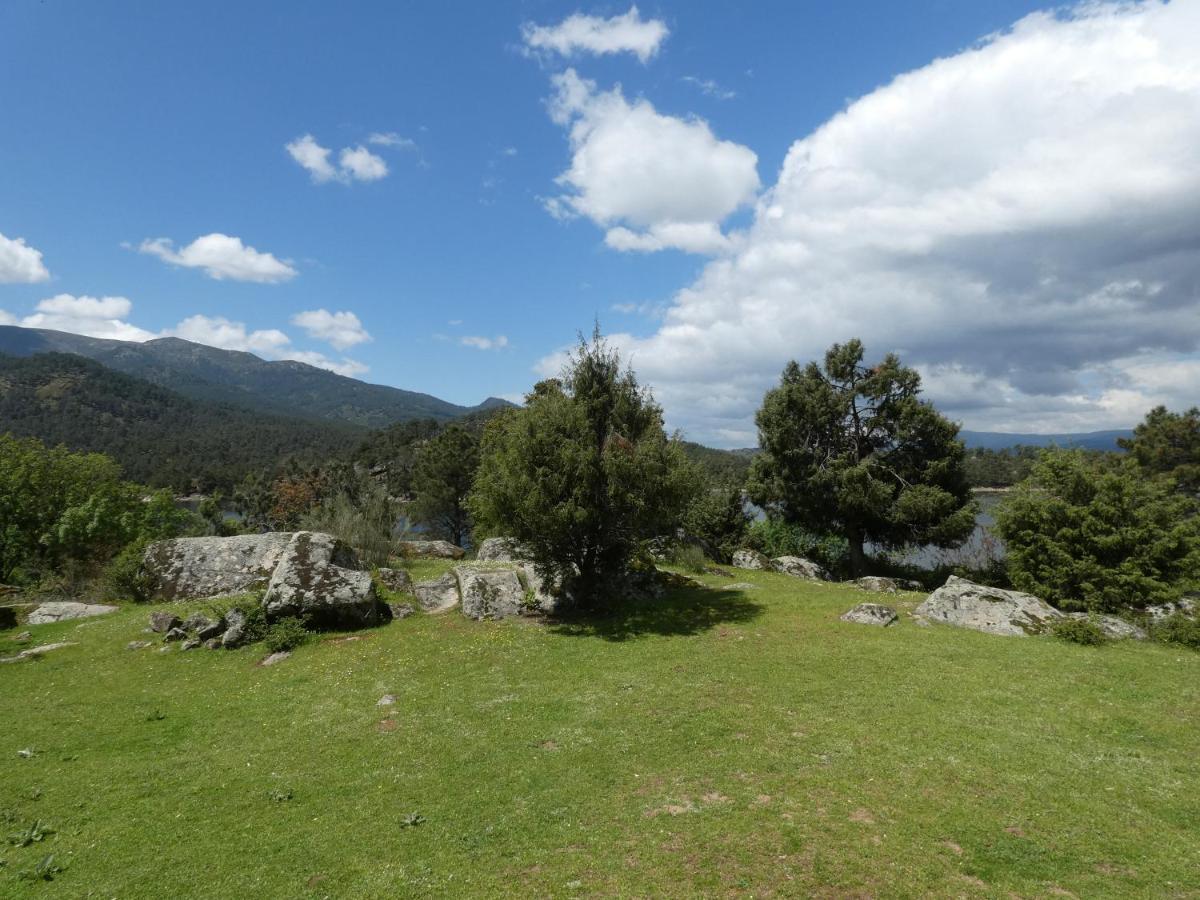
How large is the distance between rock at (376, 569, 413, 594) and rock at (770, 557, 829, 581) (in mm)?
19786

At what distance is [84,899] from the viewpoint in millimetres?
6988

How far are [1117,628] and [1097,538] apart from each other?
3055 millimetres

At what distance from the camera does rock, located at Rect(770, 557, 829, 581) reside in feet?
107

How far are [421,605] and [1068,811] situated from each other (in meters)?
19.2

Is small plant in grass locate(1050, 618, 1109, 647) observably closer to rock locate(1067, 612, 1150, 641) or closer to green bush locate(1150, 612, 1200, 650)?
rock locate(1067, 612, 1150, 641)

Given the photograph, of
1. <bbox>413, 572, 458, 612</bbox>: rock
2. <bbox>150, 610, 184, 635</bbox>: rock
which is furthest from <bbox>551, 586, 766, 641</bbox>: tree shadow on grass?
<bbox>150, 610, 184, 635</bbox>: rock

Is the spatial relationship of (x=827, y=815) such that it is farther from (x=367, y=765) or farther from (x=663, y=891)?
(x=367, y=765)

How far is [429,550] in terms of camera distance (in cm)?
3788

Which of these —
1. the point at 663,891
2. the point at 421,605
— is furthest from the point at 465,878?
the point at 421,605

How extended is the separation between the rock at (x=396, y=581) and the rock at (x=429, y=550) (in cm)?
1135

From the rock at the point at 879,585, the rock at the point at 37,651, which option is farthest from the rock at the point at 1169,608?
the rock at the point at 37,651

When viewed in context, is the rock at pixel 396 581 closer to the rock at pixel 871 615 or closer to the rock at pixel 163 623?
the rock at pixel 163 623

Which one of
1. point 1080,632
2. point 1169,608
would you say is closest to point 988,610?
point 1080,632

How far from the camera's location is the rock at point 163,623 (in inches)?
739
